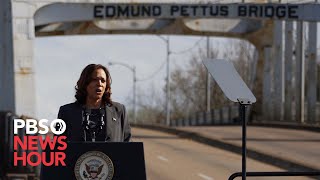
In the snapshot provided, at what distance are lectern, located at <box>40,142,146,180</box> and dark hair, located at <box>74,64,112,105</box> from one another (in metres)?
0.37

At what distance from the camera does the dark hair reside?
268 inches

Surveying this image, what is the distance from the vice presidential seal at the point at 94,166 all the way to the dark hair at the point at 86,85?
17.2 inches

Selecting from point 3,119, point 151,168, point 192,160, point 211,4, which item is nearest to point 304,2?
point 211,4

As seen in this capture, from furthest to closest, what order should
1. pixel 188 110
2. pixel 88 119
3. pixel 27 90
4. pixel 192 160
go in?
1. pixel 188 110
2. pixel 27 90
3. pixel 192 160
4. pixel 88 119

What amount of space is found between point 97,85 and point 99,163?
63 cm

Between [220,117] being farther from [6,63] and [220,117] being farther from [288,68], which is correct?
[6,63]

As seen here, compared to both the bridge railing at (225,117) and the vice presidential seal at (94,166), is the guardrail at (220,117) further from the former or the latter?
the vice presidential seal at (94,166)

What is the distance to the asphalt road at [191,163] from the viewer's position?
19.4m

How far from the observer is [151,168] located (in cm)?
2141

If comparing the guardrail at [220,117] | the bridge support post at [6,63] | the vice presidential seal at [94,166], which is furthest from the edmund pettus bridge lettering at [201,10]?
the vice presidential seal at [94,166]

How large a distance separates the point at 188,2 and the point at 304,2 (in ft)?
14.2

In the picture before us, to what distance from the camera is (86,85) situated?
22.3 feet

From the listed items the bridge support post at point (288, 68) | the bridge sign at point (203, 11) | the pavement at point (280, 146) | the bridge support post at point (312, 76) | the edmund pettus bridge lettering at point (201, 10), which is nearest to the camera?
the pavement at point (280, 146)

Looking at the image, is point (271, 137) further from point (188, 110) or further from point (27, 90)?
point (188, 110)
